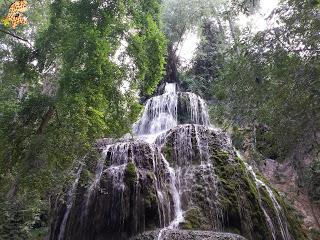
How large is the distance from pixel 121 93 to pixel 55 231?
14.7ft

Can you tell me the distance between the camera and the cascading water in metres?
9.09

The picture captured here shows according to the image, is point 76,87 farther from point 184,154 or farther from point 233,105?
point 184,154

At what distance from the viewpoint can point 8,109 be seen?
308 inches

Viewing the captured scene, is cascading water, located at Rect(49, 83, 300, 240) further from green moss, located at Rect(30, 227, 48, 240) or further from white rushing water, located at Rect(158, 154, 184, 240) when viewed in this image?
green moss, located at Rect(30, 227, 48, 240)

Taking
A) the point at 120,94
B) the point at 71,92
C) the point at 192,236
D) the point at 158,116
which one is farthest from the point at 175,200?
the point at 158,116

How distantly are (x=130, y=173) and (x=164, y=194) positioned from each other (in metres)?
1.03

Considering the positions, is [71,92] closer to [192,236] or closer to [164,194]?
[192,236]

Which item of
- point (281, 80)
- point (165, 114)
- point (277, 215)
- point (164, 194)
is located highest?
point (165, 114)

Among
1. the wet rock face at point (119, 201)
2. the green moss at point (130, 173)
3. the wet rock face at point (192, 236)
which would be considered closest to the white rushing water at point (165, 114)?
the wet rock face at point (119, 201)

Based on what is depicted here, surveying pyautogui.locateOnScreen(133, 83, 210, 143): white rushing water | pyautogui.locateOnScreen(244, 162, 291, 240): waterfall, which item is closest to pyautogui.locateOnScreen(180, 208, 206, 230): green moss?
pyautogui.locateOnScreen(244, 162, 291, 240): waterfall

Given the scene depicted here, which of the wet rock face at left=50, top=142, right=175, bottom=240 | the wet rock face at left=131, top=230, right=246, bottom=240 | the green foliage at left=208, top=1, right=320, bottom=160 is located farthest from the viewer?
the wet rock face at left=50, top=142, right=175, bottom=240

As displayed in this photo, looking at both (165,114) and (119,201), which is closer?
(119,201)

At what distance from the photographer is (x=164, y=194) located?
969 centimetres

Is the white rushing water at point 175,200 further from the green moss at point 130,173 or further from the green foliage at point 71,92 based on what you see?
the green foliage at point 71,92
